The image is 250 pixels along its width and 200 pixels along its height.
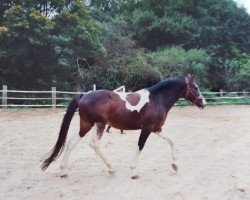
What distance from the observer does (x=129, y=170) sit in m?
6.43

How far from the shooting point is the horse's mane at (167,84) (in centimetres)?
644

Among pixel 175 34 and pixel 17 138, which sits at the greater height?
pixel 175 34

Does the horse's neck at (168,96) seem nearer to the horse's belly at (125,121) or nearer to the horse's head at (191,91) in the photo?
the horse's head at (191,91)

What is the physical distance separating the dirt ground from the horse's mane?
1.39m

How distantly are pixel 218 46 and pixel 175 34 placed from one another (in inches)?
147

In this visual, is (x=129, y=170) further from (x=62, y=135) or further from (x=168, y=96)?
(x=168, y=96)

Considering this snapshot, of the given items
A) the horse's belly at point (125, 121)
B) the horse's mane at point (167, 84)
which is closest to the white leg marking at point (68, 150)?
the horse's belly at point (125, 121)

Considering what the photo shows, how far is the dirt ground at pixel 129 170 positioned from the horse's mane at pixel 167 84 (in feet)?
4.58

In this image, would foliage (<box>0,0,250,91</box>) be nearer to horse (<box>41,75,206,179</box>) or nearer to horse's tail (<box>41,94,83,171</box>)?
horse's tail (<box>41,94,83,171</box>)

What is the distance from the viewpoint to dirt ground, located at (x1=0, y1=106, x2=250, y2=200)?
200 inches

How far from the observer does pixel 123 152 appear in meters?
8.09

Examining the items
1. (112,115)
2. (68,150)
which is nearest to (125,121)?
(112,115)

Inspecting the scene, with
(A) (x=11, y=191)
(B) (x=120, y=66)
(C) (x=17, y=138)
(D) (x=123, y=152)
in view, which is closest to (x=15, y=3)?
(B) (x=120, y=66)

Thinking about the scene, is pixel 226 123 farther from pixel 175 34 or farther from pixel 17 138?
pixel 175 34
